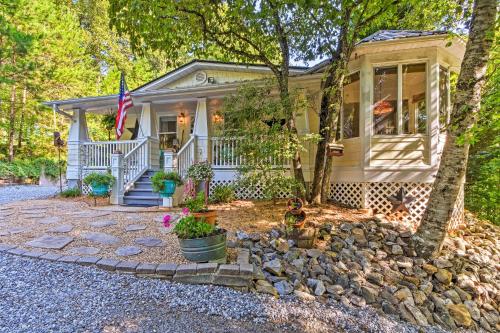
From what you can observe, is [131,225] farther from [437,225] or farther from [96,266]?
[437,225]

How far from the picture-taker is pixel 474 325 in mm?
3648

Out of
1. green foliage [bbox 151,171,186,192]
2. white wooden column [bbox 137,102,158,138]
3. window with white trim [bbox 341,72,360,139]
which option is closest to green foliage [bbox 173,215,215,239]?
green foliage [bbox 151,171,186,192]

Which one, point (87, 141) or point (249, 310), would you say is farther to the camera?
point (87, 141)

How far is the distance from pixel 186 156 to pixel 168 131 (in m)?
3.74

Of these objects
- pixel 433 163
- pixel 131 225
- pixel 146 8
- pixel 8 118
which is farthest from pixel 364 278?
pixel 8 118

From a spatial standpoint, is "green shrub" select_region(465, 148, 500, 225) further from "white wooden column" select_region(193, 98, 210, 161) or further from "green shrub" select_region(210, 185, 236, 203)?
"white wooden column" select_region(193, 98, 210, 161)

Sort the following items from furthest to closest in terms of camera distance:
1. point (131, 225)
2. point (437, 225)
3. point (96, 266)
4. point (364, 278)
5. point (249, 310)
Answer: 1. point (131, 225)
2. point (437, 225)
3. point (364, 278)
4. point (96, 266)
5. point (249, 310)

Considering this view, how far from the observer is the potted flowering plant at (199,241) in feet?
11.1

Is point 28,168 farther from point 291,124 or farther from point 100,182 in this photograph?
point 291,124

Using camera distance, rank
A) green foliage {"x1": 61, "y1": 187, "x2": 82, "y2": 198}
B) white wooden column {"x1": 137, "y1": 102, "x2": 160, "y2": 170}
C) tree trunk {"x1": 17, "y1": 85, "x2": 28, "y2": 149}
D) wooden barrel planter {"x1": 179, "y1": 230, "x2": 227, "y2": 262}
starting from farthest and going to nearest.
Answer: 1. tree trunk {"x1": 17, "y1": 85, "x2": 28, "y2": 149}
2. green foliage {"x1": 61, "y1": 187, "x2": 82, "y2": 198}
3. white wooden column {"x1": 137, "y1": 102, "x2": 160, "y2": 170}
4. wooden barrel planter {"x1": 179, "y1": 230, "x2": 227, "y2": 262}

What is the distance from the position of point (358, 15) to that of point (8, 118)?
766 inches

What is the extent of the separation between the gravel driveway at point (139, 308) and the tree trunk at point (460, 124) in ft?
6.27

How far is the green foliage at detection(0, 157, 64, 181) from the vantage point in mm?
13898

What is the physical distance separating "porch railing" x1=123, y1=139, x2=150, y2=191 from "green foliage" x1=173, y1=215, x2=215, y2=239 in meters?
4.79
